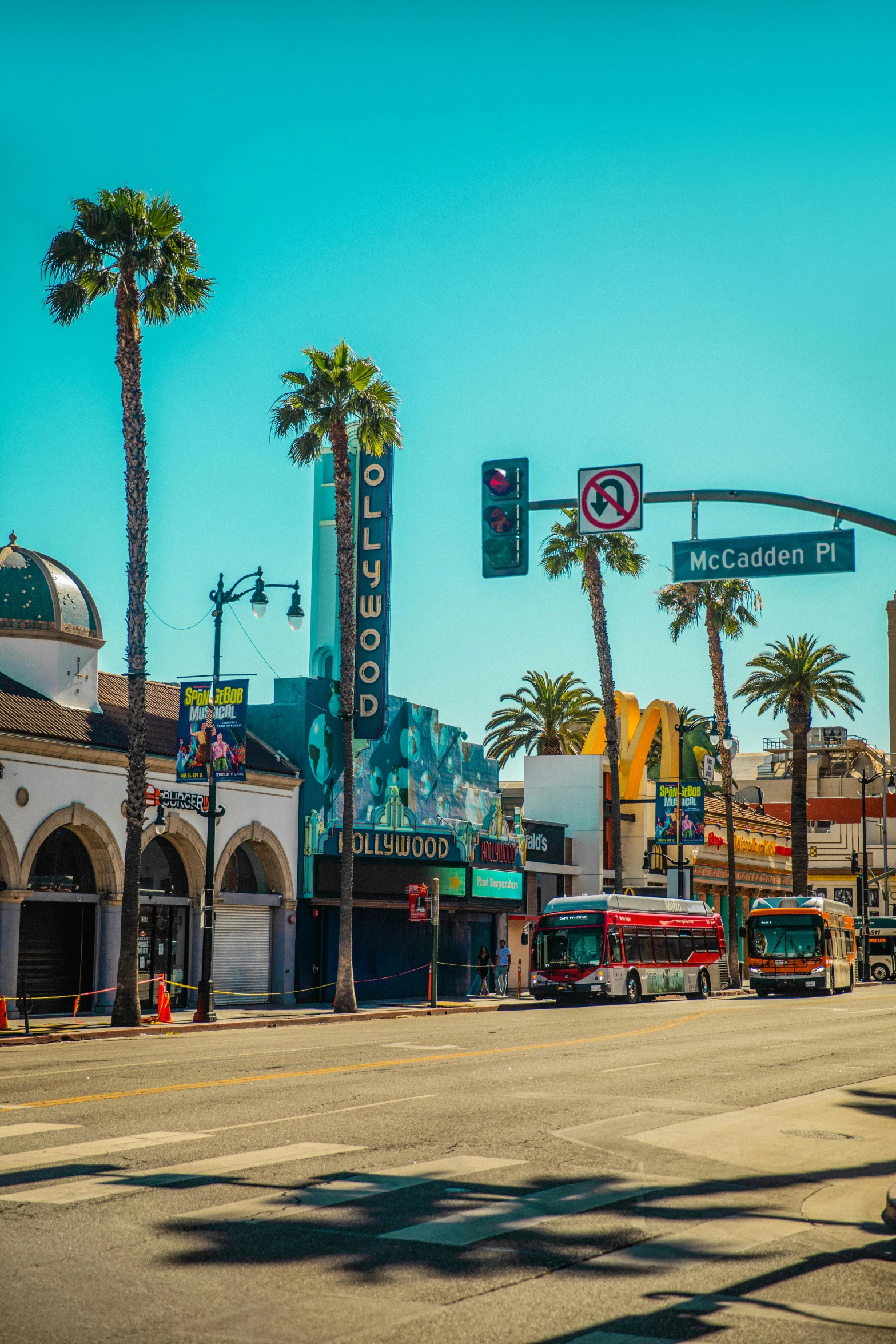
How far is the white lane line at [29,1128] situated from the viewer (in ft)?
41.4

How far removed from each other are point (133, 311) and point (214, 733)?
30.5ft

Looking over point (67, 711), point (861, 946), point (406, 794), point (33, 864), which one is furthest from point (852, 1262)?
point (861, 946)

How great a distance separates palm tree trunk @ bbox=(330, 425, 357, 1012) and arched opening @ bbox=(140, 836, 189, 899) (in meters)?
4.17

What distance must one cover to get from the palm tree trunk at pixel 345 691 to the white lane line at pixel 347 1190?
77.1 feet

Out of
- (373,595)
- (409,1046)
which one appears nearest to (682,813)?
(373,595)

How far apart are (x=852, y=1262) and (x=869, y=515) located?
8.08 metres

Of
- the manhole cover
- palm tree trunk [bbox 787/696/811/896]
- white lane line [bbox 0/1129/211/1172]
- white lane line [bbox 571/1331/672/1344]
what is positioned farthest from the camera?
palm tree trunk [bbox 787/696/811/896]

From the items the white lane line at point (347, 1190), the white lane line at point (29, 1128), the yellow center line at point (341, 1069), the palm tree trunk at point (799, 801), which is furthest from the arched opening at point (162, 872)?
the palm tree trunk at point (799, 801)

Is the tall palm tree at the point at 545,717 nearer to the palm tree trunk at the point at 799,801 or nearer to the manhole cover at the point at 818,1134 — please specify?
the palm tree trunk at the point at 799,801

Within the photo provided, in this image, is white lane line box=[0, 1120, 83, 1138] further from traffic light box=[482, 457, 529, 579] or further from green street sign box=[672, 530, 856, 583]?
green street sign box=[672, 530, 856, 583]

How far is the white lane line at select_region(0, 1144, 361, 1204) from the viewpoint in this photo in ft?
31.5

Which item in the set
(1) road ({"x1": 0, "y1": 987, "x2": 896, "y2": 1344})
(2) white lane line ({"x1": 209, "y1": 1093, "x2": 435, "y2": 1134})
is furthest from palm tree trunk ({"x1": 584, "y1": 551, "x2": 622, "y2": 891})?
(2) white lane line ({"x1": 209, "y1": 1093, "x2": 435, "y2": 1134})

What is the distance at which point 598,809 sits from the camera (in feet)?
186

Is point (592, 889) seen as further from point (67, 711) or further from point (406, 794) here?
point (67, 711)
